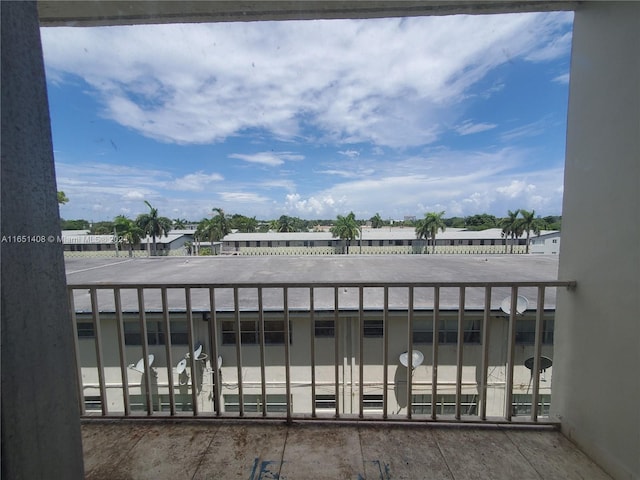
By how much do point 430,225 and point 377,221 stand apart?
38.6 feet

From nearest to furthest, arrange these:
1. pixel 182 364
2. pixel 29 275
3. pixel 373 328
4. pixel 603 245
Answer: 1. pixel 29 275
2. pixel 603 245
3. pixel 182 364
4. pixel 373 328

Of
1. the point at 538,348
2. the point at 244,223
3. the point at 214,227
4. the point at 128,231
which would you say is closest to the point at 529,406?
the point at 538,348

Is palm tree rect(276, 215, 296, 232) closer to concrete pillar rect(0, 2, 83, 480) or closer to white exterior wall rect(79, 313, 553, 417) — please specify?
white exterior wall rect(79, 313, 553, 417)

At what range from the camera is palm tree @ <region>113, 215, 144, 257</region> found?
1973 centimetres

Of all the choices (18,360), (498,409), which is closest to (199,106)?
(18,360)

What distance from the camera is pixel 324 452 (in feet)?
4.71

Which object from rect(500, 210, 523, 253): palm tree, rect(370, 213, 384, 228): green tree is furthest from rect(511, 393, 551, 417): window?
rect(370, 213, 384, 228): green tree

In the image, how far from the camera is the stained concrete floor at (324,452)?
1316mm

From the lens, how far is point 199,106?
2773 mm

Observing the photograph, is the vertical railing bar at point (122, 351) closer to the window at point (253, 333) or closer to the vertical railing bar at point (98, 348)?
the vertical railing bar at point (98, 348)

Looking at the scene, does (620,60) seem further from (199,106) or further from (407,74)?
(199,106)

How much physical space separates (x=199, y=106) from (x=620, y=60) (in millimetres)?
3233

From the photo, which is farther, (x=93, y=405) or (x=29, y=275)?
(x=93, y=405)

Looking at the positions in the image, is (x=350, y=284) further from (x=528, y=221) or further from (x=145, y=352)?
(x=528, y=221)
